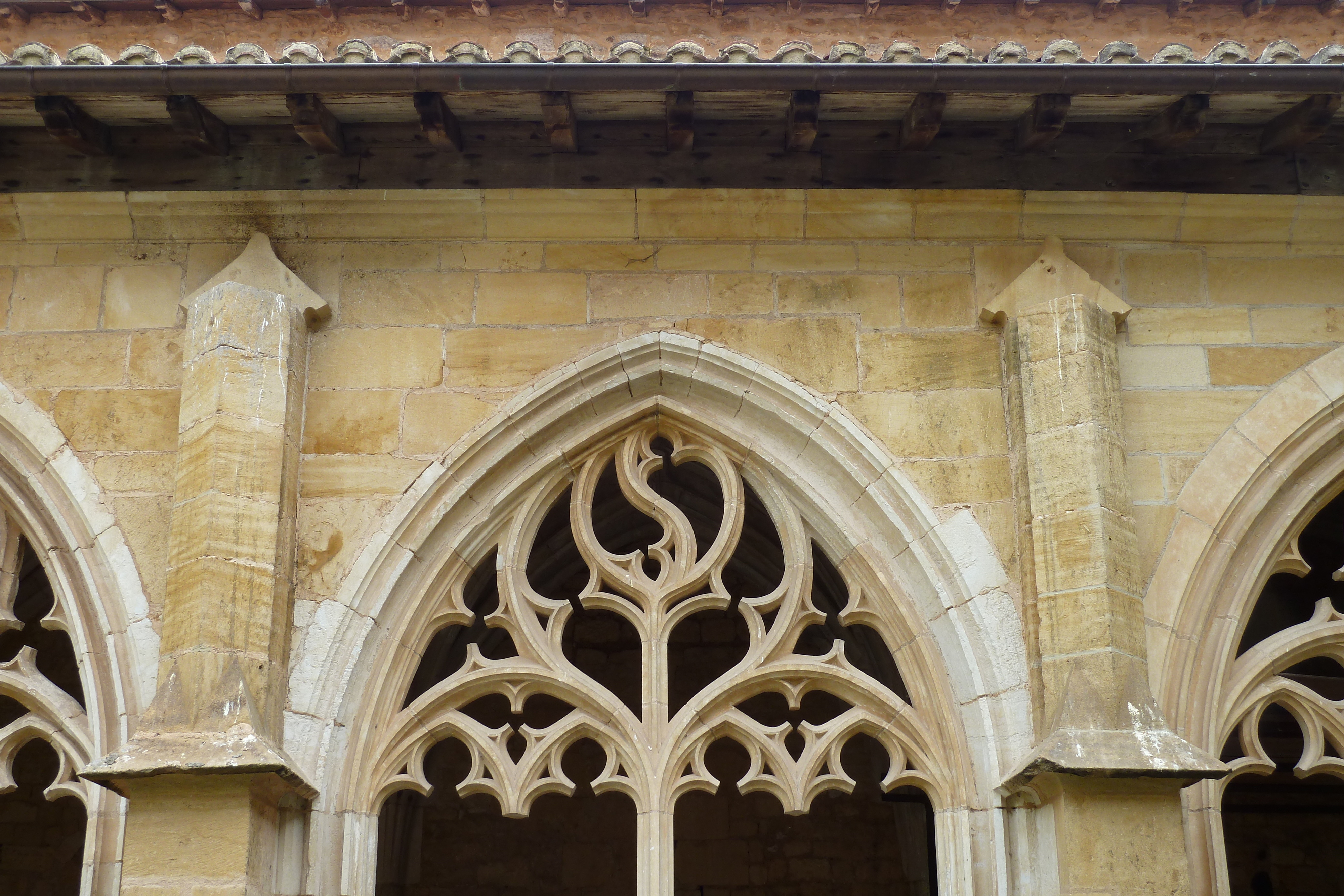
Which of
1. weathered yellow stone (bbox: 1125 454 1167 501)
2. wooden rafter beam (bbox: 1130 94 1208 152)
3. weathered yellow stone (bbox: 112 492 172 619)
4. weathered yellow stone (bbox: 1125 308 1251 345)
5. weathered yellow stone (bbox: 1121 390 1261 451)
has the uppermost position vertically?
wooden rafter beam (bbox: 1130 94 1208 152)

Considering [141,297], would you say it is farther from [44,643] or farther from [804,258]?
[44,643]

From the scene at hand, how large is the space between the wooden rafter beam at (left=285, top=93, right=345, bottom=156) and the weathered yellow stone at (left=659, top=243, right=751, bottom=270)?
127cm

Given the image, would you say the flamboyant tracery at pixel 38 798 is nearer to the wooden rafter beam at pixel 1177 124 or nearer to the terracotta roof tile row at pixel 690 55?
the terracotta roof tile row at pixel 690 55

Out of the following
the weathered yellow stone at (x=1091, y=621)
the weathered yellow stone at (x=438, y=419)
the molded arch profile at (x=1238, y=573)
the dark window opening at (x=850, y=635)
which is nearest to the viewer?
the weathered yellow stone at (x=1091, y=621)

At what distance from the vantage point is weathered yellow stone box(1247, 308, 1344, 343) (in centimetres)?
536

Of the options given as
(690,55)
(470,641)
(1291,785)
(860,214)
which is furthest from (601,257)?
(1291,785)

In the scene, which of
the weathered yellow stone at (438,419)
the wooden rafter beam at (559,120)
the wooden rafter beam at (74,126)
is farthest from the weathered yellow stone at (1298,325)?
the wooden rafter beam at (74,126)

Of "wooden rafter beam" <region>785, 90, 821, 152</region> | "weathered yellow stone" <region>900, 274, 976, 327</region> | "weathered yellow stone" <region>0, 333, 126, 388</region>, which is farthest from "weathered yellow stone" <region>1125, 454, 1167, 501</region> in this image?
"weathered yellow stone" <region>0, 333, 126, 388</region>

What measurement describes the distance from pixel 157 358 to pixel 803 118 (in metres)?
2.53

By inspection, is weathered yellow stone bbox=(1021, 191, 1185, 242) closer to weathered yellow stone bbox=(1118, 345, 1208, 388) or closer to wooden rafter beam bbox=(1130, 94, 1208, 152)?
wooden rafter beam bbox=(1130, 94, 1208, 152)

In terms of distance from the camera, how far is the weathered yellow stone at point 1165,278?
5426 mm

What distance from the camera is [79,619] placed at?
5.10 m

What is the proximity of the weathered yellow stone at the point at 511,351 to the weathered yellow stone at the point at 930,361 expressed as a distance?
0.97m

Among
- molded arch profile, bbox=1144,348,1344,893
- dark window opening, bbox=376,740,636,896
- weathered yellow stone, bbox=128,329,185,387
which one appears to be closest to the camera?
molded arch profile, bbox=1144,348,1344,893
